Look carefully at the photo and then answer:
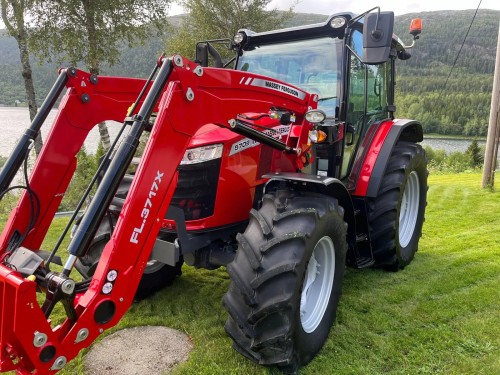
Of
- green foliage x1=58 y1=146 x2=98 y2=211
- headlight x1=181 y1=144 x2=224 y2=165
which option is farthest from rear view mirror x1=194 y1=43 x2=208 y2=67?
green foliage x1=58 y1=146 x2=98 y2=211

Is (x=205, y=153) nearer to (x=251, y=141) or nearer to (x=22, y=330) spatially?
(x=251, y=141)

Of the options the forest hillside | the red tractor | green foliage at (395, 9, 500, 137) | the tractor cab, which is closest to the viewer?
the red tractor

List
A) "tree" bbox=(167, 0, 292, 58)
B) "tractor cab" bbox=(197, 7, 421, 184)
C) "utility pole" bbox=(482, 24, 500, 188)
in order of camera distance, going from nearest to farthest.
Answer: "tractor cab" bbox=(197, 7, 421, 184) < "utility pole" bbox=(482, 24, 500, 188) < "tree" bbox=(167, 0, 292, 58)

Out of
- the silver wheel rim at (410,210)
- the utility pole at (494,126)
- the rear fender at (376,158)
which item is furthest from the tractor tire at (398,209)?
the utility pole at (494,126)

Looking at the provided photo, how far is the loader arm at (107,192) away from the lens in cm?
177

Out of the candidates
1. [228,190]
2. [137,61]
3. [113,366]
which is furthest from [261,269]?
[137,61]

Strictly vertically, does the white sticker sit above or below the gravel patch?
above

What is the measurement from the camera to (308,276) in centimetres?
287

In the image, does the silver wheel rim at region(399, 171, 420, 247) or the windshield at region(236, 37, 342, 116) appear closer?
the windshield at region(236, 37, 342, 116)

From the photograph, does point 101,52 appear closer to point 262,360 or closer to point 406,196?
point 406,196

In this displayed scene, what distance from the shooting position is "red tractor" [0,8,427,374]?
194 cm

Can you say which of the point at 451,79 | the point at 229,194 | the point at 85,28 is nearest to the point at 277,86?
the point at 229,194

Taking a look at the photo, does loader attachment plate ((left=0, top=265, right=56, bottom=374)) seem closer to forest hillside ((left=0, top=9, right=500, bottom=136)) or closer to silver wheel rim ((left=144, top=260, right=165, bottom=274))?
silver wheel rim ((left=144, top=260, right=165, bottom=274))

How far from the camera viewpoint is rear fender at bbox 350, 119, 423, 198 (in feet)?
11.7
